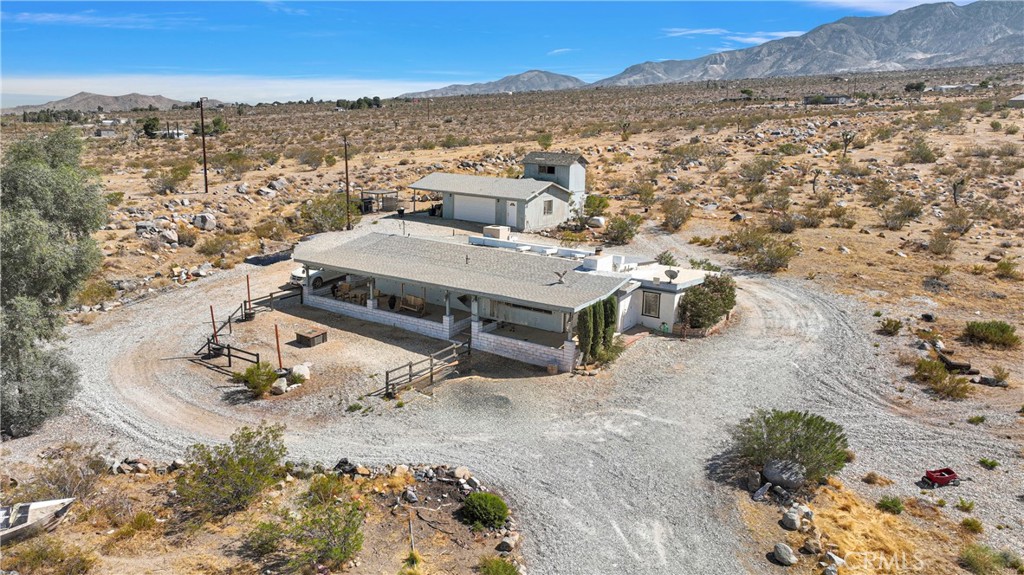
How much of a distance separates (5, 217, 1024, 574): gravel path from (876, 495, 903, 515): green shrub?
75 centimetres

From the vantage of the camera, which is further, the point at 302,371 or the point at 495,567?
the point at 302,371

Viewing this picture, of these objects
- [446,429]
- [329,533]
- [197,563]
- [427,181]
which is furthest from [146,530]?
[427,181]

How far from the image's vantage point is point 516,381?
834 inches

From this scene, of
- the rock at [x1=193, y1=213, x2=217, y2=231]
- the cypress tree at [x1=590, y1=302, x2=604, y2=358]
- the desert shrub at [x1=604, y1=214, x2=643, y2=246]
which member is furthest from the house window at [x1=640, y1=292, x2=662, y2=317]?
the rock at [x1=193, y1=213, x2=217, y2=231]

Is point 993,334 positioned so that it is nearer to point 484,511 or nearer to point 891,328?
point 891,328

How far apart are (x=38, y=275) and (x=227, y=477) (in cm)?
879

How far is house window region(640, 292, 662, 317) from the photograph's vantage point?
84.9 feet

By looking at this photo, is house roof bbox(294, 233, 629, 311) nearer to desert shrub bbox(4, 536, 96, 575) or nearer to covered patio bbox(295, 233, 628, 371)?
covered patio bbox(295, 233, 628, 371)

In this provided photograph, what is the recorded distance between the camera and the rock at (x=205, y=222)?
38.4 m

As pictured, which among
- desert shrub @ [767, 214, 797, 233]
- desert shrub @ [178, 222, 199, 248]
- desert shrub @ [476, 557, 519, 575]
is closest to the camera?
desert shrub @ [476, 557, 519, 575]

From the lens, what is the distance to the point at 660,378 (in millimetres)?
21656

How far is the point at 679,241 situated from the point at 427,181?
18154mm

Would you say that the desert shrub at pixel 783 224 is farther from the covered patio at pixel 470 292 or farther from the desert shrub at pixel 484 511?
the desert shrub at pixel 484 511
